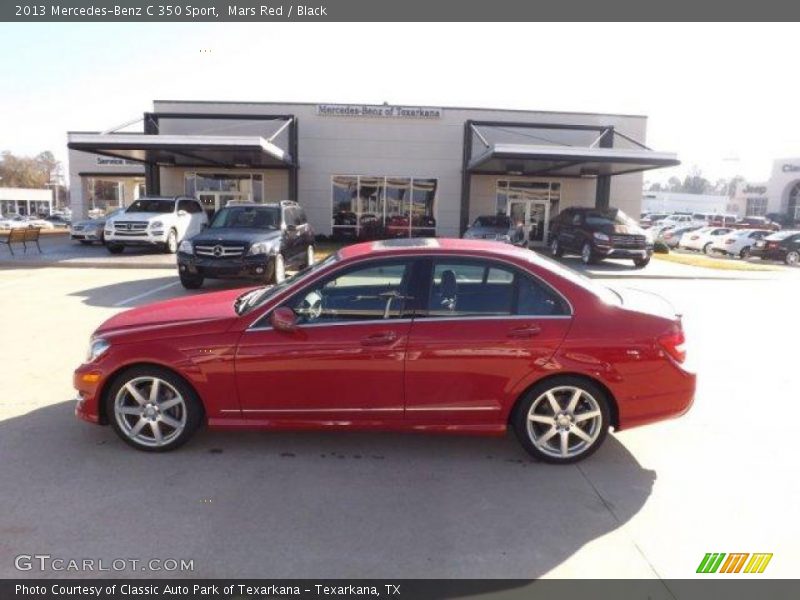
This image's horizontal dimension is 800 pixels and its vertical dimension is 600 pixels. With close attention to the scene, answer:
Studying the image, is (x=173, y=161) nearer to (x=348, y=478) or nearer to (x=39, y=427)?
(x=39, y=427)

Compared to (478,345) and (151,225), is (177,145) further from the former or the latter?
(478,345)

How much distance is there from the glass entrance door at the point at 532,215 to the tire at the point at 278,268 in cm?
1664

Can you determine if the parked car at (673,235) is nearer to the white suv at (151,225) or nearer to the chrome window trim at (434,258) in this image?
the white suv at (151,225)

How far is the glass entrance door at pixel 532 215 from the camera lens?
87.8 ft

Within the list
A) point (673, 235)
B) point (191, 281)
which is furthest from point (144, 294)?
point (673, 235)

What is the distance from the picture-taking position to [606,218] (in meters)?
19.0

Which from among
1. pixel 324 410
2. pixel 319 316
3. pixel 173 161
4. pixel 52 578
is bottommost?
pixel 52 578

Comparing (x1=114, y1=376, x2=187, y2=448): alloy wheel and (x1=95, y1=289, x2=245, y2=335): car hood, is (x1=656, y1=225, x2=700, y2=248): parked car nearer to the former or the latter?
(x1=95, y1=289, x2=245, y2=335): car hood

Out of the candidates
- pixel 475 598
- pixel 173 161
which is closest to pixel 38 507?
pixel 475 598

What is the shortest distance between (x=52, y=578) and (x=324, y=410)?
5.86ft

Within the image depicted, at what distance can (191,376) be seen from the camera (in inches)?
158

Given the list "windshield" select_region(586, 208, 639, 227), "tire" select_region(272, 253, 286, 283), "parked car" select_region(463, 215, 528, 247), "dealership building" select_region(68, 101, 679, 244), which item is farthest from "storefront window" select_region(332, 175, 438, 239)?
"tire" select_region(272, 253, 286, 283)

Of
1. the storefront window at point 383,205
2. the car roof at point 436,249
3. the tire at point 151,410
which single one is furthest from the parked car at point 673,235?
the tire at point 151,410

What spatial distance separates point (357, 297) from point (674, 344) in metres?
2.29
